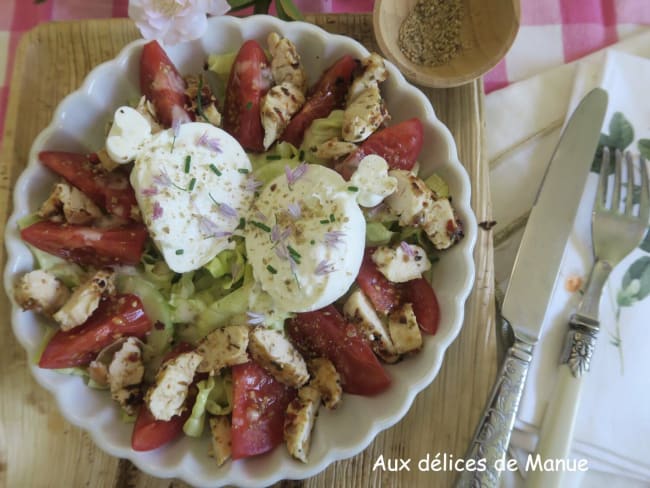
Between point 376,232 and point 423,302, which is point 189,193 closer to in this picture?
point 376,232

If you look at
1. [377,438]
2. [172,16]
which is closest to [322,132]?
[172,16]

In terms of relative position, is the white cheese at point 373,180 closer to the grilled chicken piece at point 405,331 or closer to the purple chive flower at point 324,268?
the purple chive flower at point 324,268

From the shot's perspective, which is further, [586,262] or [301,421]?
[586,262]

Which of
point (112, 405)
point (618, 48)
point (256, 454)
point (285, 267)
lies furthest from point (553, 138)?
point (112, 405)

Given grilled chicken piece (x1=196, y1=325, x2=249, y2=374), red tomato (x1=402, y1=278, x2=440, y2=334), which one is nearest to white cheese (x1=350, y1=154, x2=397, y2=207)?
red tomato (x1=402, y1=278, x2=440, y2=334)

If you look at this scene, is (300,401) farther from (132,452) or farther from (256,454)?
(132,452)
